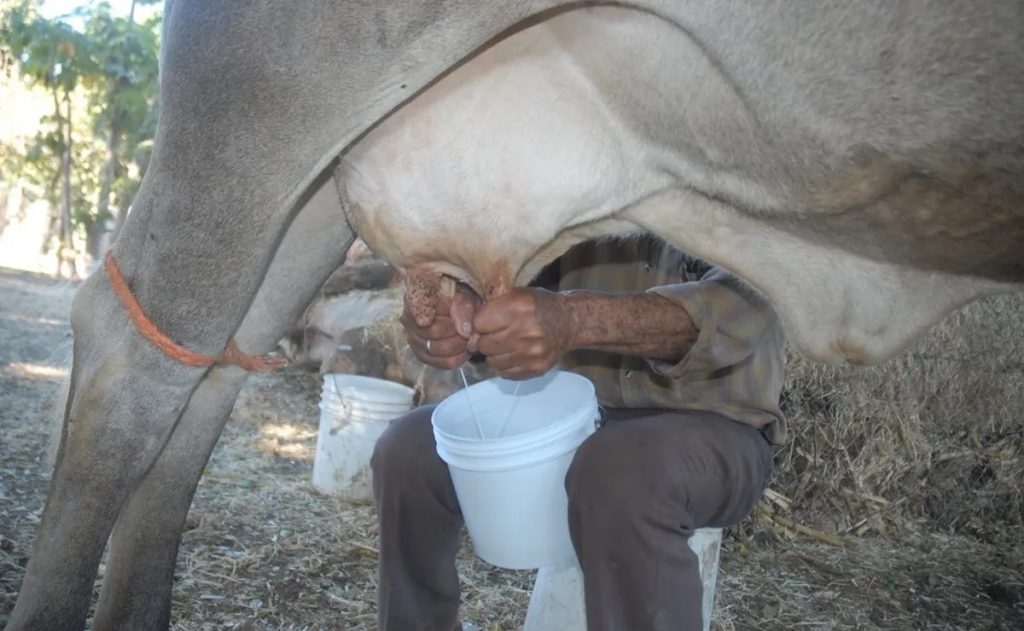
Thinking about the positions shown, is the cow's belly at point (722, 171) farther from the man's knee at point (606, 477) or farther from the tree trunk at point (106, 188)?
the tree trunk at point (106, 188)

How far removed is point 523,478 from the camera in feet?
6.24

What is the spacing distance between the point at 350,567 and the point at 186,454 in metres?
1.17

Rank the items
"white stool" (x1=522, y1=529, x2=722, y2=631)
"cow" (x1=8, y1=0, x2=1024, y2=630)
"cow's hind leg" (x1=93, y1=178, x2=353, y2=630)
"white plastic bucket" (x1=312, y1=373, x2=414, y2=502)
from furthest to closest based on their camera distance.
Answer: "white plastic bucket" (x1=312, y1=373, x2=414, y2=502) → "white stool" (x1=522, y1=529, x2=722, y2=631) → "cow's hind leg" (x1=93, y1=178, x2=353, y2=630) → "cow" (x1=8, y1=0, x2=1024, y2=630)

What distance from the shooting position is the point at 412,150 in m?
1.66

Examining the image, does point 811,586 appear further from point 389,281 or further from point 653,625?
point 389,281

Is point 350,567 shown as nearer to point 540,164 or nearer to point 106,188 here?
point 540,164

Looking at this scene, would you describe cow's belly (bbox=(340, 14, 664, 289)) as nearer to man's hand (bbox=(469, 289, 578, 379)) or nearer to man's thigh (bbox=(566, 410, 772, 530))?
man's hand (bbox=(469, 289, 578, 379))

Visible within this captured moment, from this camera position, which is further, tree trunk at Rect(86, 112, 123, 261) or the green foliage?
tree trunk at Rect(86, 112, 123, 261)

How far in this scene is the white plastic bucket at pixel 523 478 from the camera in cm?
188

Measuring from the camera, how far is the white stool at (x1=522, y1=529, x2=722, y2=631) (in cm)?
230

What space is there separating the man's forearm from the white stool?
58 centimetres

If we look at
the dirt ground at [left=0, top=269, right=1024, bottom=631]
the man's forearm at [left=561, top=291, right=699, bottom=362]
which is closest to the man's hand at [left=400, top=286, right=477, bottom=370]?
the man's forearm at [left=561, top=291, right=699, bottom=362]

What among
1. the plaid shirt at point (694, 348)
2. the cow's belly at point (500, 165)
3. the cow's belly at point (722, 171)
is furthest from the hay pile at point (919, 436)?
the cow's belly at point (500, 165)

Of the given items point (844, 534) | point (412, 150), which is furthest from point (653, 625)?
point (844, 534)
